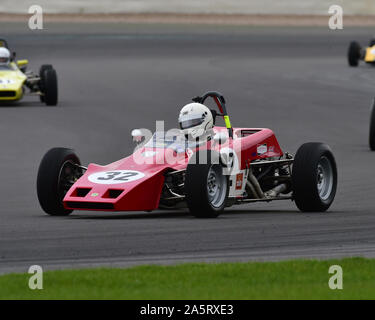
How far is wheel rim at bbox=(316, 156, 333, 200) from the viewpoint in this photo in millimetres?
14242

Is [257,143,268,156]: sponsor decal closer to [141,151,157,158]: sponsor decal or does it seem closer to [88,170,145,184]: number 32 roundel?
[141,151,157,158]: sponsor decal

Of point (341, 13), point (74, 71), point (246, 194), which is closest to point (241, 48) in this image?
point (74, 71)

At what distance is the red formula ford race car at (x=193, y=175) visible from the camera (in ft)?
41.7

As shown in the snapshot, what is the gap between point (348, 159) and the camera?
20.4 metres

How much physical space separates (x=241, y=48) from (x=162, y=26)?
13812mm

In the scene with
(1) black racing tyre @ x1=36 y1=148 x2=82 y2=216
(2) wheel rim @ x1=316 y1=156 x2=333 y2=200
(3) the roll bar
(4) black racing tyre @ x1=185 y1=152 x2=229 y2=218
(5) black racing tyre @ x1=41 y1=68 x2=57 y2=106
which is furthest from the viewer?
(5) black racing tyre @ x1=41 y1=68 x2=57 y2=106

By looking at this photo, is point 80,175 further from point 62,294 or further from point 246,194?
point 62,294

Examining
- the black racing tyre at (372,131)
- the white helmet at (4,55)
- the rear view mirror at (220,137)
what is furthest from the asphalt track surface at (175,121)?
the white helmet at (4,55)

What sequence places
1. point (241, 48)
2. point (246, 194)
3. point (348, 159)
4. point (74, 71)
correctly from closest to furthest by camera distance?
point (246, 194) < point (348, 159) < point (74, 71) < point (241, 48)

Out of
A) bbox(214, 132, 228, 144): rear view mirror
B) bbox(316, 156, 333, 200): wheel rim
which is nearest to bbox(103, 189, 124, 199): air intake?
bbox(214, 132, 228, 144): rear view mirror

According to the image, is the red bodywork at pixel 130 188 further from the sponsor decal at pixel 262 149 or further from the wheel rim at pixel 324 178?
the wheel rim at pixel 324 178

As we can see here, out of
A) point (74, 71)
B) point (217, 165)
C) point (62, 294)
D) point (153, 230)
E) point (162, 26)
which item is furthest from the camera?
point (162, 26)

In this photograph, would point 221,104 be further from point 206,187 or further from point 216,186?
point 206,187

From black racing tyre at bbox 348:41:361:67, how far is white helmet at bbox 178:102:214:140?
2766cm
